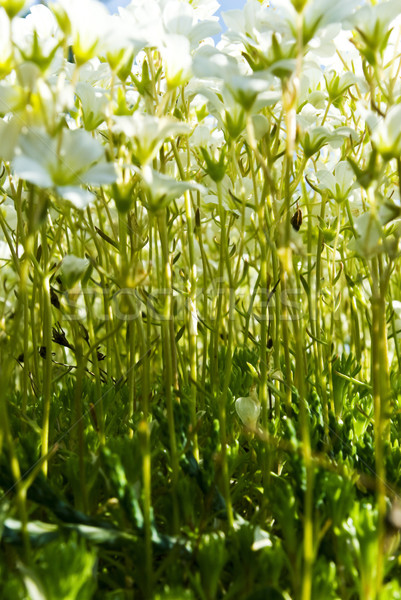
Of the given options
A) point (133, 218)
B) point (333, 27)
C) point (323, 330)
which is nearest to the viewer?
point (333, 27)

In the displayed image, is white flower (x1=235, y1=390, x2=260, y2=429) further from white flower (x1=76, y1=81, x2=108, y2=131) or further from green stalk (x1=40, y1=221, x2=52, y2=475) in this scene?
white flower (x1=76, y1=81, x2=108, y2=131)

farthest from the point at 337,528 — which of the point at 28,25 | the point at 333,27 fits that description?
the point at 28,25

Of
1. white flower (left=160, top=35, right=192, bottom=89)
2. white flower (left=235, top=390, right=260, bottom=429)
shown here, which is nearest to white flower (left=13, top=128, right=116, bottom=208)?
white flower (left=160, top=35, right=192, bottom=89)

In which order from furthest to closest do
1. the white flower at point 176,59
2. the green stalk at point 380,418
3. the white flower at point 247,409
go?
the white flower at point 247,409 → the white flower at point 176,59 → the green stalk at point 380,418

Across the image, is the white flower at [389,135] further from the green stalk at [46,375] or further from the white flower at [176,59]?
the green stalk at [46,375]

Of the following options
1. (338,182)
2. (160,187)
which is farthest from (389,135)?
(338,182)

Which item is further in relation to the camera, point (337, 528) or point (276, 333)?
point (276, 333)

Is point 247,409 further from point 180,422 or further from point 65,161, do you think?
point 65,161

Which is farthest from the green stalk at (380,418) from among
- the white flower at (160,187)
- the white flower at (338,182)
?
the white flower at (338,182)

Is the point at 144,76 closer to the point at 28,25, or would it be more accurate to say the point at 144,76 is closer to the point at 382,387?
the point at 28,25

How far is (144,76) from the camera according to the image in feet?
1.86

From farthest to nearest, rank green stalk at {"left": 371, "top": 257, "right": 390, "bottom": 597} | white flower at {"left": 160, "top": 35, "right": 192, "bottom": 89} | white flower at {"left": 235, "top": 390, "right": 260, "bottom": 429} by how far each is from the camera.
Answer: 1. white flower at {"left": 235, "top": 390, "right": 260, "bottom": 429}
2. white flower at {"left": 160, "top": 35, "right": 192, "bottom": 89}
3. green stalk at {"left": 371, "top": 257, "right": 390, "bottom": 597}

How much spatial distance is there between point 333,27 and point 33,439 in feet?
1.52

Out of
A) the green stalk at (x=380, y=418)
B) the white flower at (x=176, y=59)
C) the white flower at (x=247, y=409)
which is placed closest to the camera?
the green stalk at (x=380, y=418)
